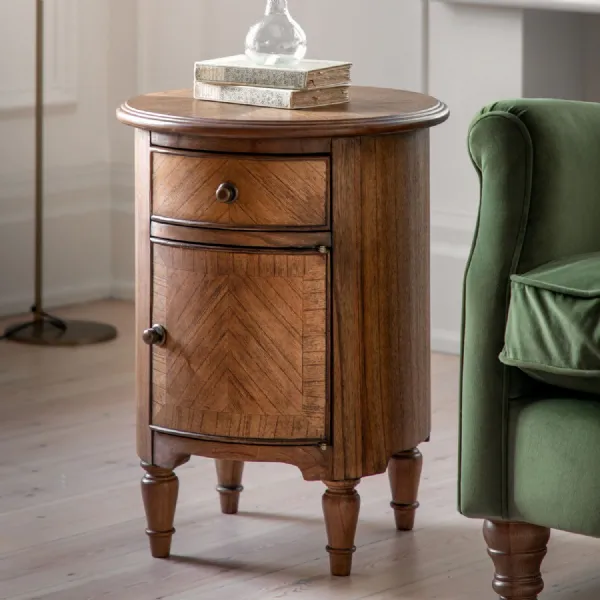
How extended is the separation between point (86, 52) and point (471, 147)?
93.3 inches

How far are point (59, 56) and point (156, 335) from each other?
2.06 meters

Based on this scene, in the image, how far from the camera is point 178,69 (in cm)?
405

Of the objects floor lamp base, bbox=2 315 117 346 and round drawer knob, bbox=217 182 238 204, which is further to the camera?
floor lamp base, bbox=2 315 117 346

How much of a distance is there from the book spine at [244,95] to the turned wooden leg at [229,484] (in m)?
0.65

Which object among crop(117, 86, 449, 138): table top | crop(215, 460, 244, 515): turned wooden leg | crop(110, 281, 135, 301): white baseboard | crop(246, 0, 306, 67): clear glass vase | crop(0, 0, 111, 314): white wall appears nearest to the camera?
crop(117, 86, 449, 138): table top

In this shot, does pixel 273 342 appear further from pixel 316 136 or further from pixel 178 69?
pixel 178 69

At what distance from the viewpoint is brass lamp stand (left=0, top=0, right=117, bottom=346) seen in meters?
3.75

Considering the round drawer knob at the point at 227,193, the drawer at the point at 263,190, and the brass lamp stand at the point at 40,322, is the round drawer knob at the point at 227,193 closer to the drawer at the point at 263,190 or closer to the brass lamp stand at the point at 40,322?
the drawer at the point at 263,190

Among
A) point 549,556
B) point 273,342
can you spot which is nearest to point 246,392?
point 273,342

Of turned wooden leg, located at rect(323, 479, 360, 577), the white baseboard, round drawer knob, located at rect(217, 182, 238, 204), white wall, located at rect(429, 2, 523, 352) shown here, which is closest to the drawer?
round drawer knob, located at rect(217, 182, 238, 204)

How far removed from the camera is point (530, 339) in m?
1.88

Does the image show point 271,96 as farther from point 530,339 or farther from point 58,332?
point 58,332

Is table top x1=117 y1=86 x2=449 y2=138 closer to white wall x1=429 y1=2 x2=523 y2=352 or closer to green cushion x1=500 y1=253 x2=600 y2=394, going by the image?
green cushion x1=500 y1=253 x2=600 y2=394

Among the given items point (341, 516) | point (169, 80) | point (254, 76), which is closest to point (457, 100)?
point (169, 80)
